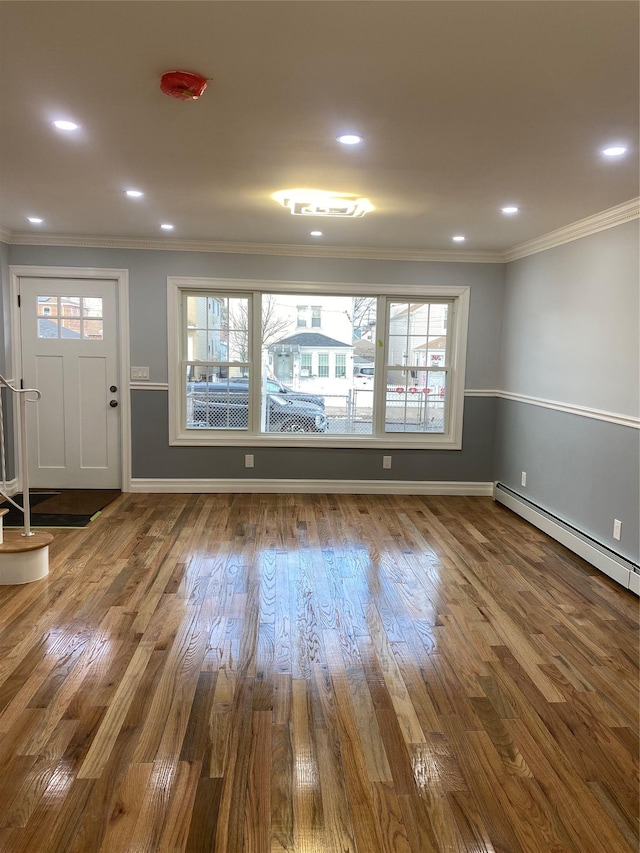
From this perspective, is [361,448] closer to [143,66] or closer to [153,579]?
[153,579]

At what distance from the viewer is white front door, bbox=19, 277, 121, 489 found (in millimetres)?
5102

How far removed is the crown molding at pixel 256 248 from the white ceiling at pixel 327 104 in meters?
1.23

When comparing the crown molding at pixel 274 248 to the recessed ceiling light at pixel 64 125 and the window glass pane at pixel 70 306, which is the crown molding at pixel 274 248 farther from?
the recessed ceiling light at pixel 64 125

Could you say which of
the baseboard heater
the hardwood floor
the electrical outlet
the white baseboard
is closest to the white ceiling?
the electrical outlet

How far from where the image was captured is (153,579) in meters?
3.34

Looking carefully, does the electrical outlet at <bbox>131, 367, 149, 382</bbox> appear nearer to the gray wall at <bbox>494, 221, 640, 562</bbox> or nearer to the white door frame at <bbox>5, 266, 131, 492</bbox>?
the white door frame at <bbox>5, 266, 131, 492</bbox>

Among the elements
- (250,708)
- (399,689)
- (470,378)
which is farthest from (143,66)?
(470,378)

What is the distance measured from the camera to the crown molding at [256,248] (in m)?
4.95

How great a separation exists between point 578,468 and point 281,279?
312 cm

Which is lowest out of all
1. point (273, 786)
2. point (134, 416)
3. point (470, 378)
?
point (273, 786)

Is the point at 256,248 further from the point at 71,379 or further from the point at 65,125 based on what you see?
the point at 65,125

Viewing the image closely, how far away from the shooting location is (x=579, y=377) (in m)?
3.99

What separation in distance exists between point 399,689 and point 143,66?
103 inches

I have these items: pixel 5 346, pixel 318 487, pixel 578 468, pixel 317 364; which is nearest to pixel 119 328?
pixel 5 346
